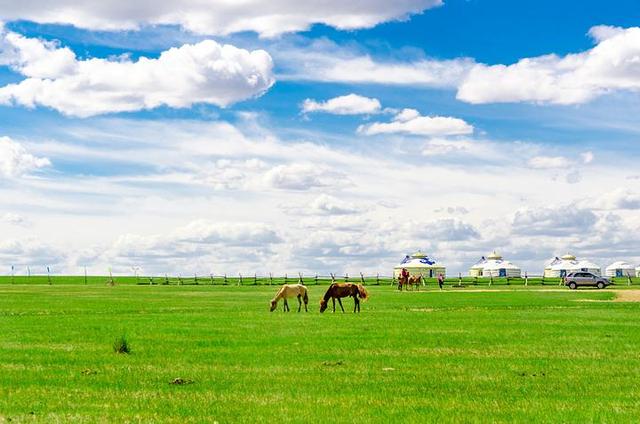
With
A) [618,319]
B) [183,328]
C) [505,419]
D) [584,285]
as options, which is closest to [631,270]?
[584,285]

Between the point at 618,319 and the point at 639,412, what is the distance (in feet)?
77.2

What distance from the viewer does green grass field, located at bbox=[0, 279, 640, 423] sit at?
553 inches

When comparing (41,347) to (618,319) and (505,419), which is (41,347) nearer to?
(505,419)

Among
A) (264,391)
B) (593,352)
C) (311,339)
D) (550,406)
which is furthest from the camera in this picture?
(311,339)

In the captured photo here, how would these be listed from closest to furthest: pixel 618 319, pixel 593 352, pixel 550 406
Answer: pixel 550 406, pixel 593 352, pixel 618 319

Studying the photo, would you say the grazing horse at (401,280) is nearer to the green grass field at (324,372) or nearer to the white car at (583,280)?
the white car at (583,280)

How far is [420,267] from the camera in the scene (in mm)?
185250

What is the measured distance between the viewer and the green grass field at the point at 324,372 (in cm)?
1404

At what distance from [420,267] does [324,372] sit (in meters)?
169

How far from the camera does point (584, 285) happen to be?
94750 millimetres

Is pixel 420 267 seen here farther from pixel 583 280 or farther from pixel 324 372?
pixel 324 372

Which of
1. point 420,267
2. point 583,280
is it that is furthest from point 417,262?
point 583,280

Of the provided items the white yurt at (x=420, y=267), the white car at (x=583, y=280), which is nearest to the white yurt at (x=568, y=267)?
the white yurt at (x=420, y=267)

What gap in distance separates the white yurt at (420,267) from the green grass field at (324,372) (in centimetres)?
15249
